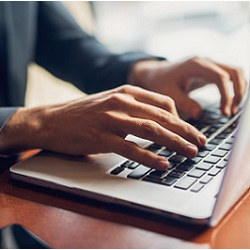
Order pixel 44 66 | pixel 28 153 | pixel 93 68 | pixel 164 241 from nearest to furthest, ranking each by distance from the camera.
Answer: pixel 164 241, pixel 28 153, pixel 93 68, pixel 44 66

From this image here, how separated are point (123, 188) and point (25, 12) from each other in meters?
0.59

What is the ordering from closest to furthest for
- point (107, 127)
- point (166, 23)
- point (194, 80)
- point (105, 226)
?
point (105, 226)
point (107, 127)
point (194, 80)
point (166, 23)

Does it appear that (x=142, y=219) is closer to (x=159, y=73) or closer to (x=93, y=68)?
(x=159, y=73)

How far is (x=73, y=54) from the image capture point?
990 millimetres

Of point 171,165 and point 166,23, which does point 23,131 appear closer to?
point 171,165

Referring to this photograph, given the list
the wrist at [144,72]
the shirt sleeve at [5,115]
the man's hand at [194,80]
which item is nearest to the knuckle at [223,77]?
the man's hand at [194,80]

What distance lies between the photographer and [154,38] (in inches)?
89.9

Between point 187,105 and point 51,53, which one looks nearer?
point 187,105

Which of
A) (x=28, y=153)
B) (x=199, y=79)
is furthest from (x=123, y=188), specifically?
(x=199, y=79)

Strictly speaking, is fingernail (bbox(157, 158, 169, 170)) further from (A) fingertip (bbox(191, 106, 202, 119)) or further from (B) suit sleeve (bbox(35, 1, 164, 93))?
(B) suit sleeve (bbox(35, 1, 164, 93))

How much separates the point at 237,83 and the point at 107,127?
0.29 metres

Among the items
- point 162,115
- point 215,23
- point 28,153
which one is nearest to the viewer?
point 162,115

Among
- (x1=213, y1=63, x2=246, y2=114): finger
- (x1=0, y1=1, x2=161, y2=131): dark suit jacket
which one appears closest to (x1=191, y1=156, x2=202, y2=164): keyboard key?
(x1=213, y1=63, x2=246, y2=114): finger

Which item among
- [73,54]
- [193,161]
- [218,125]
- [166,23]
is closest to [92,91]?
[73,54]
